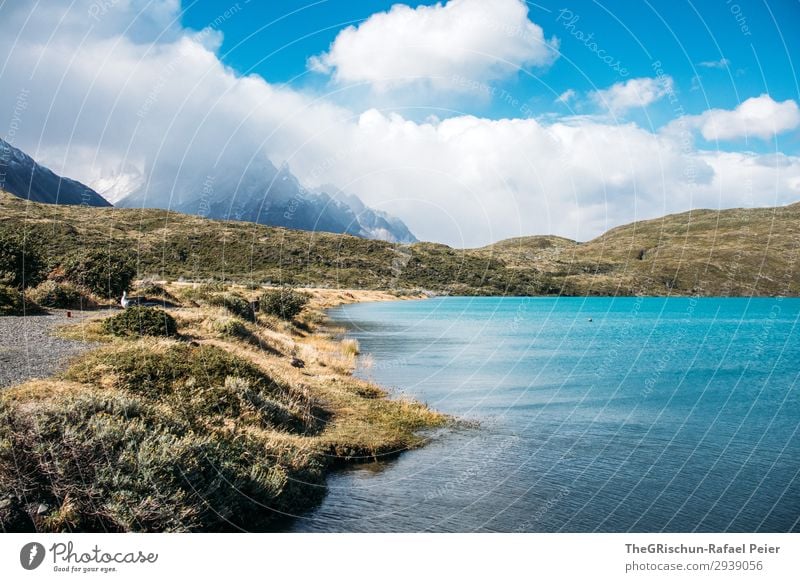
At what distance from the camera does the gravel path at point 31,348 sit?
47.5 ft

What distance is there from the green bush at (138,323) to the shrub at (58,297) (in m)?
10.6

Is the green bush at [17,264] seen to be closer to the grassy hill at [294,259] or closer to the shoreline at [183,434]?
the shoreline at [183,434]

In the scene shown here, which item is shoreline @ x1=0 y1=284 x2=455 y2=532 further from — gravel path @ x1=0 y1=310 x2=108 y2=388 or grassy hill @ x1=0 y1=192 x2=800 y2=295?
grassy hill @ x1=0 y1=192 x2=800 y2=295

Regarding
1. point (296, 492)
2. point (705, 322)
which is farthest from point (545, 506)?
point (705, 322)

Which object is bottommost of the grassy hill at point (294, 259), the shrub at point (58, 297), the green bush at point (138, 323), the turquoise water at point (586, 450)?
the turquoise water at point (586, 450)

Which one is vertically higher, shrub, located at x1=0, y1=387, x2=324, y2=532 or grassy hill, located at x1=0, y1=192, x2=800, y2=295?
grassy hill, located at x1=0, y1=192, x2=800, y2=295

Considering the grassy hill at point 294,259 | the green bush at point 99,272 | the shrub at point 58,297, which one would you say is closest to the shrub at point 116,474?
the shrub at point 58,297

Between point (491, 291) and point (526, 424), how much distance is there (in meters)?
151

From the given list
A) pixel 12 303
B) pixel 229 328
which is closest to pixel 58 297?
pixel 12 303

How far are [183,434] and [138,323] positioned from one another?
1137 cm

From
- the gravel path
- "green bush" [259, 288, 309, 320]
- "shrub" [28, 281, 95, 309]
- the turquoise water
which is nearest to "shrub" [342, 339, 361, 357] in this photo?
the turquoise water

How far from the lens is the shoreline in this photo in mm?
9125

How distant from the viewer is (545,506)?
12.9 metres

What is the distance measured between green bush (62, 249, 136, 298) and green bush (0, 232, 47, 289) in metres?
1.90
